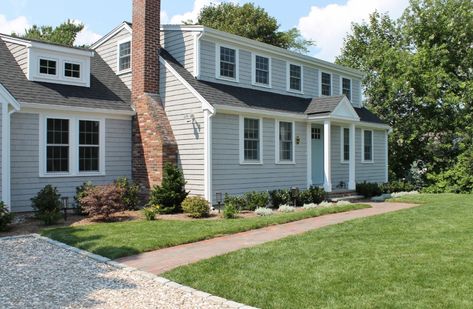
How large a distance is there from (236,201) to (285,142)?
3.86 m

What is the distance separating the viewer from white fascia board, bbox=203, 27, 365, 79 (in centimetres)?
1523

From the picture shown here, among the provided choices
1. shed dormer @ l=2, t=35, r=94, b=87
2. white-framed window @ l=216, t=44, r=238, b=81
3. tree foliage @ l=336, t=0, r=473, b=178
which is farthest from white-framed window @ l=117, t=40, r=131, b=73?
tree foliage @ l=336, t=0, r=473, b=178

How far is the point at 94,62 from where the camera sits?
17.0m

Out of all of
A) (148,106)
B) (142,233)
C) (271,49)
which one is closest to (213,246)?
(142,233)

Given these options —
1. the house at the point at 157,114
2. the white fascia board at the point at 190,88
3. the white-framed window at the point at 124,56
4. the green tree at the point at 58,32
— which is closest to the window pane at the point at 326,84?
the house at the point at 157,114

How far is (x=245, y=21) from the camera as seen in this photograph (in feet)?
118

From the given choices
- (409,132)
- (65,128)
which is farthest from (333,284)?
(409,132)

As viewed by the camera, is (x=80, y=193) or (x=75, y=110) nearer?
(x=80, y=193)

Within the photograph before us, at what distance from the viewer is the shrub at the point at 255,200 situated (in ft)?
44.5

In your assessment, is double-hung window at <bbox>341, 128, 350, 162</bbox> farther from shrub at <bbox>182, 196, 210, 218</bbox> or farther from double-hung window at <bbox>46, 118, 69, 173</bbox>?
double-hung window at <bbox>46, 118, 69, 173</bbox>

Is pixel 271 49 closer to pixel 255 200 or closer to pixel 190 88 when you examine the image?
pixel 190 88

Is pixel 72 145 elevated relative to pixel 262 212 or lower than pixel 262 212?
elevated

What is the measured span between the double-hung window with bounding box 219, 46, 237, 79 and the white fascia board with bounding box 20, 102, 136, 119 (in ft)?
11.8

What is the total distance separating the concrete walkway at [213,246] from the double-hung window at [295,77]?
8175mm
